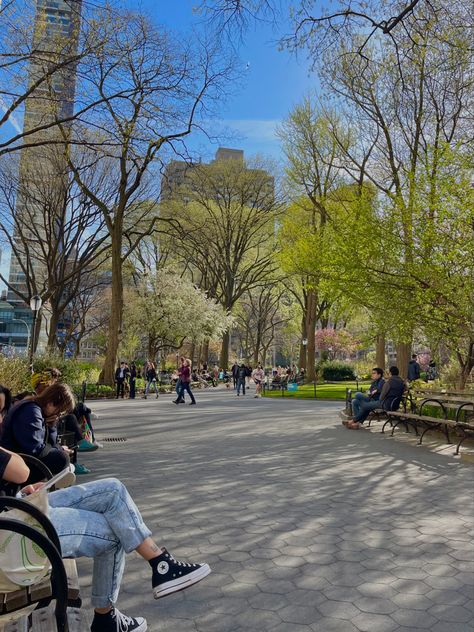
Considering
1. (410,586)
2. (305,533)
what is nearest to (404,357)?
(305,533)

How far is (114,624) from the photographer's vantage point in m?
2.70

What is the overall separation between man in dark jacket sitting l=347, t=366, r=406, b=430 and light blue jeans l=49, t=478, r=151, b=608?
925 cm

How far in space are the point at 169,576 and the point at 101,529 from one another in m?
0.46

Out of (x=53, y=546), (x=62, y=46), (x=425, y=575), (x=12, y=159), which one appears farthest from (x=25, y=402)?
(x=12, y=159)

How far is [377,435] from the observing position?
36.3ft

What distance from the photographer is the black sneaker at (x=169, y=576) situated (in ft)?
9.35

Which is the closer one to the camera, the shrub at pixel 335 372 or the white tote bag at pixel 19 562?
the white tote bag at pixel 19 562

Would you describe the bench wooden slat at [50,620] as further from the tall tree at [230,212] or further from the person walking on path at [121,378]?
the tall tree at [230,212]

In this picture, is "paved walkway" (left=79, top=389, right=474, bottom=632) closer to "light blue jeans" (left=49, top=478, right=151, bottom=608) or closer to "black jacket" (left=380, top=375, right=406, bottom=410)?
"light blue jeans" (left=49, top=478, right=151, bottom=608)

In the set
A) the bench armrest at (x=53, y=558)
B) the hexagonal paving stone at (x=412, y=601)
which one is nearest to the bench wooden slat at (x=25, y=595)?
the bench armrest at (x=53, y=558)

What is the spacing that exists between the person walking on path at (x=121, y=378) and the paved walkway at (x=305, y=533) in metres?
14.5

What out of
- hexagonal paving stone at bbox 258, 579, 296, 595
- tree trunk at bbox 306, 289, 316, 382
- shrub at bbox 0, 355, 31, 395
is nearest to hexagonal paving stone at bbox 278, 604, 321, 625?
hexagonal paving stone at bbox 258, 579, 296, 595

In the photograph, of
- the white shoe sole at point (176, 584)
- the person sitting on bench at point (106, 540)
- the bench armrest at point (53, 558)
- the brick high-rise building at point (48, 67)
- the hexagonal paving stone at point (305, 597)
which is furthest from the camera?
the brick high-rise building at point (48, 67)

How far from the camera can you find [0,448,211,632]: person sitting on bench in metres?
2.68
